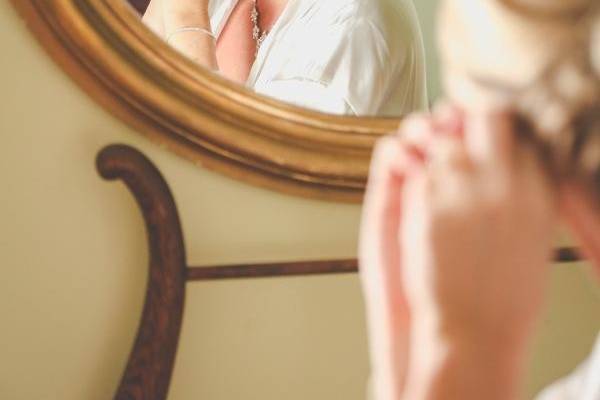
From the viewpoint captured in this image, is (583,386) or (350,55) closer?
(583,386)

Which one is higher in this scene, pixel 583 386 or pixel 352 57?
pixel 352 57

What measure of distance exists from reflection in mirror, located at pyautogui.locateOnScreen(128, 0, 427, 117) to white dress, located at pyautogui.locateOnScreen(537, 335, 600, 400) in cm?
28

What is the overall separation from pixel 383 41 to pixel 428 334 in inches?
15.6

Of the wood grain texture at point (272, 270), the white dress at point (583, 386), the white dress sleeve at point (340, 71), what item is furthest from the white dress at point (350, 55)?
the white dress at point (583, 386)

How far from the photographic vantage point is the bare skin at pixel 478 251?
1.04 feet

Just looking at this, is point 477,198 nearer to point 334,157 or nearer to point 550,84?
point 550,84

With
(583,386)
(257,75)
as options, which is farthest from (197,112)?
(583,386)

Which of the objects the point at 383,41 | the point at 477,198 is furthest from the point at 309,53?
the point at 477,198

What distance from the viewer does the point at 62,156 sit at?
23.9 inches

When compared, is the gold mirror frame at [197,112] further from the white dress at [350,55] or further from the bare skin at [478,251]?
the bare skin at [478,251]

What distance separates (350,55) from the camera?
669 millimetres

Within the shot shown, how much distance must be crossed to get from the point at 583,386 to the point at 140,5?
0.39m

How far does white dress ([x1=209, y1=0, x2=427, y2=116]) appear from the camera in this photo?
0.66m

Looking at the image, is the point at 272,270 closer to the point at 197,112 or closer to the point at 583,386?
the point at 197,112
